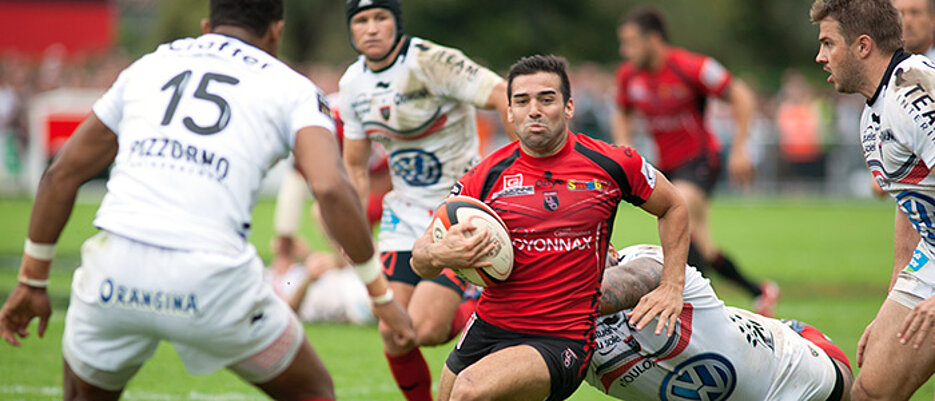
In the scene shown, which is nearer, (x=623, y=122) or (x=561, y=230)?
(x=561, y=230)

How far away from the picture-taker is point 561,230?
4793 millimetres

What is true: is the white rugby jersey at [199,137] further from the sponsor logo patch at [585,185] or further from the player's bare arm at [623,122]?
the player's bare arm at [623,122]

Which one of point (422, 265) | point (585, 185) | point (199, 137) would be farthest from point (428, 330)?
point (199, 137)

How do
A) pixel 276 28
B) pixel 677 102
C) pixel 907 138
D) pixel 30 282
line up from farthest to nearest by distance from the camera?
1. pixel 677 102
2. pixel 907 138
3. pixel 276 28
4. pixel 30 282

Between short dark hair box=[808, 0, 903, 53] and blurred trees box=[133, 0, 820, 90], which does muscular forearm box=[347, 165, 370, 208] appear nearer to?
short dark hair box=[808, 0, 903, 53]

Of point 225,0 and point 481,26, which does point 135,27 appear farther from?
point 225,0

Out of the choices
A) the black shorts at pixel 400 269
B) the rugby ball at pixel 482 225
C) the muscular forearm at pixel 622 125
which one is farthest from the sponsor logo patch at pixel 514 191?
the muscular forearm at pixel 622 125

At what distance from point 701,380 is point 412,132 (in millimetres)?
2517

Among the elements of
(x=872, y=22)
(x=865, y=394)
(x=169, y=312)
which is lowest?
(x=865, y=394)

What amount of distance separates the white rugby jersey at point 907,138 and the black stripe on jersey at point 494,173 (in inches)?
64.0

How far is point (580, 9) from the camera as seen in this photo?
134ft

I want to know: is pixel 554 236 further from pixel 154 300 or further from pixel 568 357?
pixel 154 300

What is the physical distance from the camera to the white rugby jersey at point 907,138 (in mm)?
4496

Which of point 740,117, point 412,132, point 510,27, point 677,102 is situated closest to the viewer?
point 412,132
